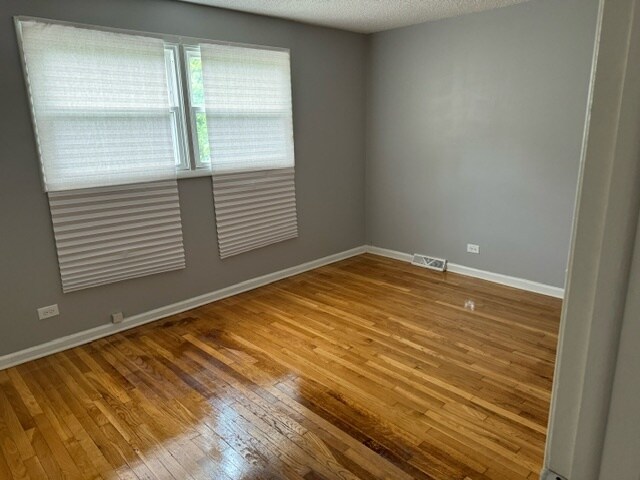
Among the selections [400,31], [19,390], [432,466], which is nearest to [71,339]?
[19,390]

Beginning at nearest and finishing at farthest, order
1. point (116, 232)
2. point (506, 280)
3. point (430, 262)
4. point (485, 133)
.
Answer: point (116, 232) < point (485, 133) < point (506, 280) < point (430, 262)

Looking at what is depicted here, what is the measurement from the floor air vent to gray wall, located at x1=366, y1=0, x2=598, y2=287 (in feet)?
0.25

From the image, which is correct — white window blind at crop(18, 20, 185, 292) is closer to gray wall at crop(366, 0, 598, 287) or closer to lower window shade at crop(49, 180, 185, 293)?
lower window shade at crop(49, 180, 185, 293)

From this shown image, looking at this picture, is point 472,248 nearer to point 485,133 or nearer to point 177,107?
point 485,133

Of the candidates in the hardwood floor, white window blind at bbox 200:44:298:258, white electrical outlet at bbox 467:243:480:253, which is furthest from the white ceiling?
the hardwood floor

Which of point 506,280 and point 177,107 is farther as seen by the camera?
point 506,280

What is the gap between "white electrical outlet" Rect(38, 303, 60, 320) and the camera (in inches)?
122

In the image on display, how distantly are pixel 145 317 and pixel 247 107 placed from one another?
2.07 m

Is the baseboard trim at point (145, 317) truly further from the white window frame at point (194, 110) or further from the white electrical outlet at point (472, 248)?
the white electrical outlet at point (472, 248)

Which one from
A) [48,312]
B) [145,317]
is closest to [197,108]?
[145,317]

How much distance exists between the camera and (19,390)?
107 inches

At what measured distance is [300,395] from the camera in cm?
257

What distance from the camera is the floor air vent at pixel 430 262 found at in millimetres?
4688

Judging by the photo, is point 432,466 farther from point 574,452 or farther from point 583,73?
point 583,73
